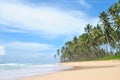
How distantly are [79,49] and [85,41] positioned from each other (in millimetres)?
20807

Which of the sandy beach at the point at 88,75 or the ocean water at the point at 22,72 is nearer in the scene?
the sandy beach at the point at 88,75

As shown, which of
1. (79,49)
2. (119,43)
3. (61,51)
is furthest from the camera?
(61,51)

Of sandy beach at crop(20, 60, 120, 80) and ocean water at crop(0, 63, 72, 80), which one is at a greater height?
ocean water at crop(0, 63, 72, 80)

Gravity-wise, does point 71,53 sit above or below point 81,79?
above

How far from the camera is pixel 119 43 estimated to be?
68000 millimetres

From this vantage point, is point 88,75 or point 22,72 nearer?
point 88,75

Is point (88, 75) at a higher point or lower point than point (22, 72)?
lower

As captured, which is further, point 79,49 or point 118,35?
point 79,49

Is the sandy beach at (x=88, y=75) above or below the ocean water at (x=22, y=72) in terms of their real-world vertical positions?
below

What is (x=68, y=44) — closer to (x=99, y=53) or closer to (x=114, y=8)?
(x=99, y=53)

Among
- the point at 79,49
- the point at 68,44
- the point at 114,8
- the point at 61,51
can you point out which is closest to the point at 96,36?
the point at 114,8

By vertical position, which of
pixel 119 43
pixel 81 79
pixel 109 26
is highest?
pixel 109 26

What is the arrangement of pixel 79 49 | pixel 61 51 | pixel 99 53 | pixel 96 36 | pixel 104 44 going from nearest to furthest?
1. pixel 96 36
2. pixel 104 44
3. pixel 99 53
4. pixel 79 49
5. pixel 61 51

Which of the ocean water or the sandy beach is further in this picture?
the ocean water
